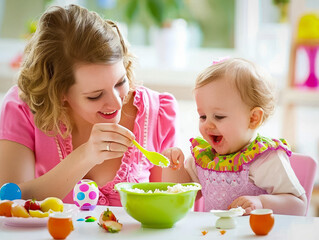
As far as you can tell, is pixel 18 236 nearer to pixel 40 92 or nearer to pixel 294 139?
pixel 40 92

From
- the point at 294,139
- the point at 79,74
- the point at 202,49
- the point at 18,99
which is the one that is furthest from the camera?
the point at 202,49

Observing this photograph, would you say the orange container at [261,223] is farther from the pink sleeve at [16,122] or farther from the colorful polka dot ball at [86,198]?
the pink sleeve at [16,122]

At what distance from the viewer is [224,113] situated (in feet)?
4.84

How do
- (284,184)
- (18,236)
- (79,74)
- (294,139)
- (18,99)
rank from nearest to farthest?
(18,236)
(284,184)
(79,74)
(18,99)
(294,139)

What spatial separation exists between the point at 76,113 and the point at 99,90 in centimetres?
25

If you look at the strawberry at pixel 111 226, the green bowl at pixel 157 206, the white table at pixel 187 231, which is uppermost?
the green bowl at pixel 157 206

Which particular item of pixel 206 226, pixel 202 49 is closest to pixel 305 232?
pixel 206 226

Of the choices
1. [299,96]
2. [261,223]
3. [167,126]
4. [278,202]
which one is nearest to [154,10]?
[299,96]

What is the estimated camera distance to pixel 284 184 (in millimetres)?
1414

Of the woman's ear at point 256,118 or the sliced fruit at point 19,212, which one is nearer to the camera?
the sliced fruit at point 19,212

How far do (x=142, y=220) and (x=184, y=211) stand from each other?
0.30 feet

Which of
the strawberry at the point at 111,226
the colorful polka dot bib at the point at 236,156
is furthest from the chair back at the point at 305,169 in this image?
the strawberry at the point at 111,226

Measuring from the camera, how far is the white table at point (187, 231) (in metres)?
1.12

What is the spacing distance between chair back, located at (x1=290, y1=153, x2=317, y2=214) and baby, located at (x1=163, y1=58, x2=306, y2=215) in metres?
0.12
